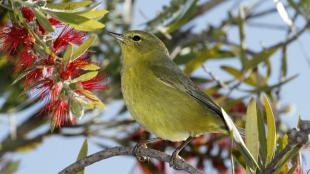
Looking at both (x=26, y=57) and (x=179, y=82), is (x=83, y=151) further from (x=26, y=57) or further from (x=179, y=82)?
(x=179, y=82)

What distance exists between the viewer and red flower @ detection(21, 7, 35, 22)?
2939 millimetres

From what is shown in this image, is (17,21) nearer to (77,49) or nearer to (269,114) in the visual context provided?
(77,49)

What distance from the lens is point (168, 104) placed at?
3754 mm

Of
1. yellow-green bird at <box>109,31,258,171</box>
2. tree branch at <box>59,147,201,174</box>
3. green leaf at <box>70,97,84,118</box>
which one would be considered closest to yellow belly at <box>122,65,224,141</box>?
yellow-green bird at <box>109,31,258,171</box>

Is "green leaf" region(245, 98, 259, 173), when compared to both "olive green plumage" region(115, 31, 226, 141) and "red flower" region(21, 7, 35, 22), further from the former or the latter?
"red flower" region(21, 7, 35, 22)

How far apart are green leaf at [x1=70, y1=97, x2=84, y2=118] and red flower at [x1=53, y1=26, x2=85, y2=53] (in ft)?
0.75

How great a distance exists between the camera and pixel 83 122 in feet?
15.5

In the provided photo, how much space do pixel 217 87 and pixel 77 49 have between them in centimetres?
193

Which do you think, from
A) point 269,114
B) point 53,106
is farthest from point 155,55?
point 269,114

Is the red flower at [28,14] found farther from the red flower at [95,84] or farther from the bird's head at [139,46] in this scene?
the bird's head at [139,46]

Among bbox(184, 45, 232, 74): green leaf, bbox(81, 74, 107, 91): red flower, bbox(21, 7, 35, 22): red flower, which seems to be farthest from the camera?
bbox(184, 45, 232, 74): green leaf

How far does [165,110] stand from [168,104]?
63mm

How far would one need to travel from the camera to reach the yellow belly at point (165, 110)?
3688 millimetres

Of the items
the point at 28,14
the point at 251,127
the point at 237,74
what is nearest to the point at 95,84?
the point at 28,14
